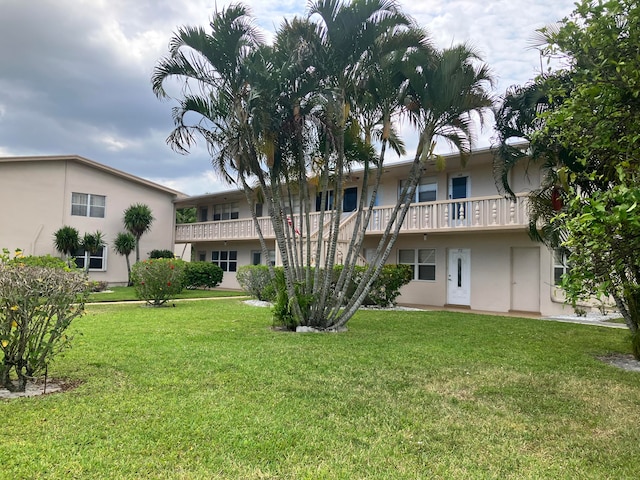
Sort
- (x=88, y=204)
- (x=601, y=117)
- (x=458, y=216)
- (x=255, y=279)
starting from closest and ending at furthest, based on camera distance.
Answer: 1. (x=601, y=117)
2. (x=458, y=216)
3. (x=255, y=279)
4. (x=88, y=204)

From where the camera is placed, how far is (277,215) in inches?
Result: 377

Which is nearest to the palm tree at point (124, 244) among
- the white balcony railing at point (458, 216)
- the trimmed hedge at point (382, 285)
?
the white balcony railing at point (458, 216)

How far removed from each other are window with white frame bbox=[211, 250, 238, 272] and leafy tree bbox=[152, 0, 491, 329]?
55.1 ft

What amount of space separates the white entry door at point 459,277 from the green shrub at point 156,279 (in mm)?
10114

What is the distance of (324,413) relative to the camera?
15.0ft

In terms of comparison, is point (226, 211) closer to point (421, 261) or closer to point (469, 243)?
point (421, 261)

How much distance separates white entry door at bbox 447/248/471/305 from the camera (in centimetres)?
1662

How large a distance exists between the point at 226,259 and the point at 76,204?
28.8 ft

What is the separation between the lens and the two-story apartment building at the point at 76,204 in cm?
2214

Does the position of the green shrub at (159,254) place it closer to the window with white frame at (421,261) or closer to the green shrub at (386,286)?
the window with white frame at (421,261)

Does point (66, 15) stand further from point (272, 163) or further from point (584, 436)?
point (584, 436)

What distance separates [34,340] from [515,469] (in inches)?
205

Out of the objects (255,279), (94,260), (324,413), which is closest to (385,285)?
(255,279)

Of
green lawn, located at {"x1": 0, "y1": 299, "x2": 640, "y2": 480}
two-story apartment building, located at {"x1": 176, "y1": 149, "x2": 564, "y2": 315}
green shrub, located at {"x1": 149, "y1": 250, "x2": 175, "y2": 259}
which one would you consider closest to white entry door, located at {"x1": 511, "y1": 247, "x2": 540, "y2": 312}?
two-story apartment building, located at {"x1": 176, "y1": 149, "x2": 564, "y2": 315}
